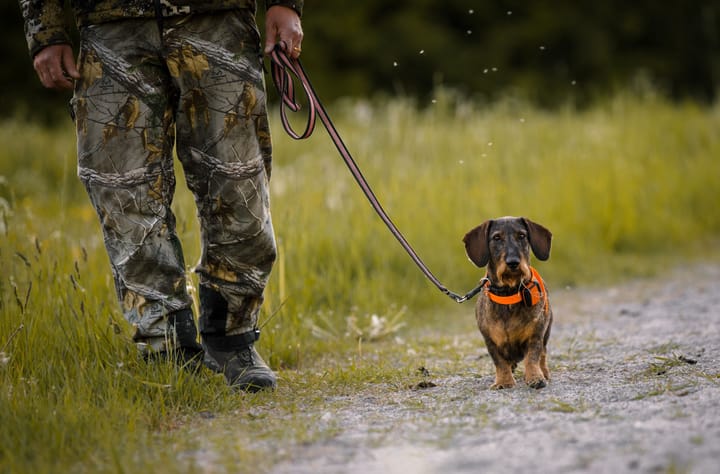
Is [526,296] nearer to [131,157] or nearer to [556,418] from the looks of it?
[556,418]

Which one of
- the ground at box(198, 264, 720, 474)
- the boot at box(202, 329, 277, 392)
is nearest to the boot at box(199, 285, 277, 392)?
the boot at box(202, 329, 277, 392)

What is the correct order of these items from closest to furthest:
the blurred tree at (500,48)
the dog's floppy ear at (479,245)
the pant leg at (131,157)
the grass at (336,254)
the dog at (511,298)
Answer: the grass at (336,254) < the pant leg at (131,157) < the dog at (511,298) < the dog's floppy ear at (479,245) < the blurred tree at (500,48)

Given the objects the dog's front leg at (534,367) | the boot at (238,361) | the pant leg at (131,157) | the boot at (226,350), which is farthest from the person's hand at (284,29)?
the dog's front leg at (534,367)

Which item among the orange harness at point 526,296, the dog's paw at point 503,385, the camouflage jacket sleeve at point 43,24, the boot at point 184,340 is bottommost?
the dog's paw at point 503,385

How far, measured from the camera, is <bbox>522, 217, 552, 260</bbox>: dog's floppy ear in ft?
12.5

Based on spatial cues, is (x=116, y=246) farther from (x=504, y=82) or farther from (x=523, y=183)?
(x=504, y=82)

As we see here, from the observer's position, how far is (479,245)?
3807mm

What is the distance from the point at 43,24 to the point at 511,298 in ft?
6.99

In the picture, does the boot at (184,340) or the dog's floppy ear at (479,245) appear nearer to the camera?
the boot at (184,340)

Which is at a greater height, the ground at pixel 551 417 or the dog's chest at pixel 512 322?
the dog's chest at pixel 512 322

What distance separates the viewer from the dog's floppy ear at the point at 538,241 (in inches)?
150

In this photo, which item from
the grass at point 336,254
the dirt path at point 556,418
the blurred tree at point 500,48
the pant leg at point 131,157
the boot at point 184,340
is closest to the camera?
the dirt path at point 556,418

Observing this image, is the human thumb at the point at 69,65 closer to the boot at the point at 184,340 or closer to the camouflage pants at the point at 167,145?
the camouflage pants at the point at 167,145

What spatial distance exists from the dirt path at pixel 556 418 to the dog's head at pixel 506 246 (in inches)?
18.3
